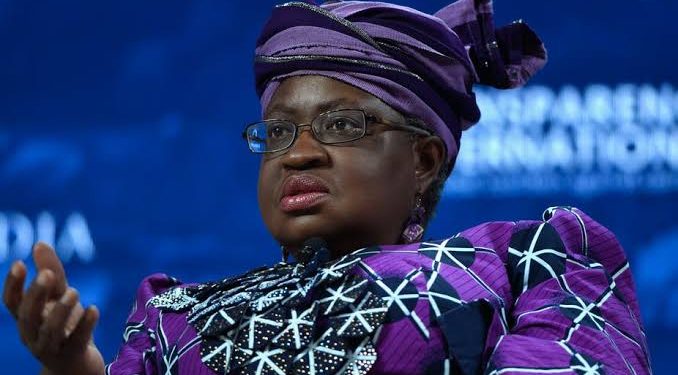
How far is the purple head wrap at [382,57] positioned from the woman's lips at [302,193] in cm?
17

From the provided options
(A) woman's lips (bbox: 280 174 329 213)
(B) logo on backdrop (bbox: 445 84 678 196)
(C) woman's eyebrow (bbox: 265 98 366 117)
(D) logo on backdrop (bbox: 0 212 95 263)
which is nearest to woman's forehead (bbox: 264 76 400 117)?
(C) woman's eyebrow (bbox: 265 98 366 117)

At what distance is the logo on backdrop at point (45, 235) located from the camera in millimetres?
2646

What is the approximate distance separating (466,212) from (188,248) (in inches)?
25.0

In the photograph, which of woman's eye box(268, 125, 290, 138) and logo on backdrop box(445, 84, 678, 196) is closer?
woman's eye box(268, 125, 290, 138)

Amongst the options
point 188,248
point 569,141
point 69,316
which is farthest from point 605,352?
point 188,248

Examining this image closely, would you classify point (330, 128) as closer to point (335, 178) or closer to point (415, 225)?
point (335, 178)

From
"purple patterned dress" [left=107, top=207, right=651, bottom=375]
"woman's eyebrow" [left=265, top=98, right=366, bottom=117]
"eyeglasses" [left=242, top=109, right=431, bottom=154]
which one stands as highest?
"woman's eyebrow" [left=265, top=98, right=366, bottom=117]

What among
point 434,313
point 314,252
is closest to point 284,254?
point 314,252

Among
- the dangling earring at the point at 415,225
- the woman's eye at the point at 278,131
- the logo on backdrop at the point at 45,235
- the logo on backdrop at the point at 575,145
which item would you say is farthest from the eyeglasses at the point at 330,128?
the logo on backdrop at the point at 45,235

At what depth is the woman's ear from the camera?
182 centimetres

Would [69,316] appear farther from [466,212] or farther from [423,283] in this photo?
[466,212]

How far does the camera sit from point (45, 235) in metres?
2.67

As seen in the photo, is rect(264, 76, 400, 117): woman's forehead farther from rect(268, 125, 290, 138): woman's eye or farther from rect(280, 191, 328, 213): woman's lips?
rect(280, 191, 328, 213): woman's lips

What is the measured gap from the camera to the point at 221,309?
5.24 ft
